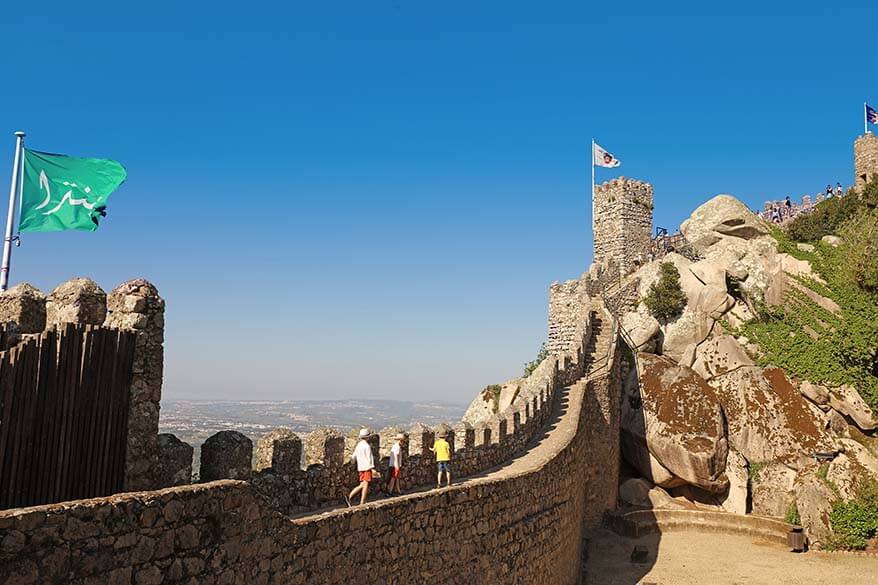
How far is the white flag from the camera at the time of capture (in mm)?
36000

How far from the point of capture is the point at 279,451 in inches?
295

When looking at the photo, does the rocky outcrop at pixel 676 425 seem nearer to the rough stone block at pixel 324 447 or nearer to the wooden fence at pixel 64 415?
the rough stone block at pixel 324 447

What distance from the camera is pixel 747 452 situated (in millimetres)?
20781

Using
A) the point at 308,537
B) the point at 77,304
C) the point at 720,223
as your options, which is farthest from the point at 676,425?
the point at 77,304

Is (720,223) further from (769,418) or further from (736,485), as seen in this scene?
(736,485)

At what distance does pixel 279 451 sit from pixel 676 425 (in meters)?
16.6

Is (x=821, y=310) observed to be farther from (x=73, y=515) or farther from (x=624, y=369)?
(x=73, y=515)

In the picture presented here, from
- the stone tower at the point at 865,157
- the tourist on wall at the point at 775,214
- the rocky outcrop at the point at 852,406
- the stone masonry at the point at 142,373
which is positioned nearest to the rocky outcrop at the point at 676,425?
the rocky outcrop at the point at 852,406

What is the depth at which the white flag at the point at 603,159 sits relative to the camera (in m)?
36.0

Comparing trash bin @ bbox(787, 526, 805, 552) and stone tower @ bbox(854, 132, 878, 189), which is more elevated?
stone tower @ bbox(854, 132, 878, 189)

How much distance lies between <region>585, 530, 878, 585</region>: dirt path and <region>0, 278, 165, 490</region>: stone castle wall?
1201 cm

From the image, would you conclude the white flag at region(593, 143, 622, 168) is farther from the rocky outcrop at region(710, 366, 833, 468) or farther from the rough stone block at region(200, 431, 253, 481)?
the rough stone block at region(200, 431, 253, 481)

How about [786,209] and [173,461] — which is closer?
[173,461]

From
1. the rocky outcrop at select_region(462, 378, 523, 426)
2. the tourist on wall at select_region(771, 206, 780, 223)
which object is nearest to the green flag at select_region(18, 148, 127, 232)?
the rocky outcrop at select_region(462, 378, 523, 426)
